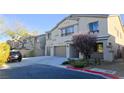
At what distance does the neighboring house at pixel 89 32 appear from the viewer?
14766 mm

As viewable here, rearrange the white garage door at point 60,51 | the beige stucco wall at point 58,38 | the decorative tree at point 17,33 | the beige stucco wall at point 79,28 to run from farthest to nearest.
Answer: the beige stucco wall at point 58,38 → the beige stucco wall at point 79,28 → the white garage door at point 60,51 → the decorative tree at point 17,33

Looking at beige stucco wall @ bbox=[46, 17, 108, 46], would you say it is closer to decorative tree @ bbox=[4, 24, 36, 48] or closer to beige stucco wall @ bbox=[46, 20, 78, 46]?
beige stucco wall @ bbox=[46, 20, 78, 46]

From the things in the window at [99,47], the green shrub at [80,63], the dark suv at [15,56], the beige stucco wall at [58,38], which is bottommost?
the green shrub at [80,63]

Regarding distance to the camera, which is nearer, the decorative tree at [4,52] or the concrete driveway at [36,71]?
the concrete driveway at [36,71]

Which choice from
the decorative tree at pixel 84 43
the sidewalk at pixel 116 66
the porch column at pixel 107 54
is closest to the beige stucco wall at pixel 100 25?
the decorative tree at pixel 84 43

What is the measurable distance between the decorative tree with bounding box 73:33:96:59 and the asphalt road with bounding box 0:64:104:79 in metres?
3.44

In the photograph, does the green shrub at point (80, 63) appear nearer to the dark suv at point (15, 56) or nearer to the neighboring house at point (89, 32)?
the neighboring house at point (89, 32)

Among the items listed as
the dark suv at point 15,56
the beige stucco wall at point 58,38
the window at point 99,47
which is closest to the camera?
the dark suv at point 15,56

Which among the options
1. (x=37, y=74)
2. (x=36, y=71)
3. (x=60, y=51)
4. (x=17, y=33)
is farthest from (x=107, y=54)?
(x=17, y=33)

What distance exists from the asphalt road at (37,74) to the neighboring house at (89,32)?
8.23ft

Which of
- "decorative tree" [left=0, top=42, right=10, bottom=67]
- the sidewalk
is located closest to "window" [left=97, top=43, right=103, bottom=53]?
the sidewalk

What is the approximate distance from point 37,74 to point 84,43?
17.3 feet
